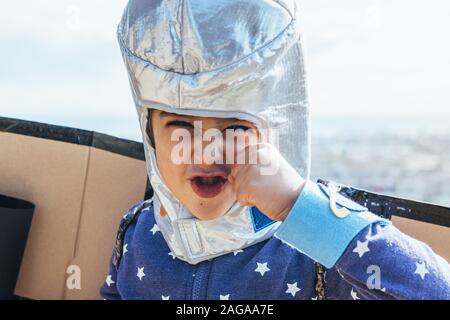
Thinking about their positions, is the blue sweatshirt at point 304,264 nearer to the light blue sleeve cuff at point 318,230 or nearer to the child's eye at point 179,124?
the light blue sleeve cuff at point 318,230

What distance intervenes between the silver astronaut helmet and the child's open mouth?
6 cm

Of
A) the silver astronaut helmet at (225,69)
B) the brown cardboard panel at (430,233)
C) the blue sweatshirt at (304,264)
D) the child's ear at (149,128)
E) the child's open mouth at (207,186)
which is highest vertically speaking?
the silver astronaut helmet at (225,69)

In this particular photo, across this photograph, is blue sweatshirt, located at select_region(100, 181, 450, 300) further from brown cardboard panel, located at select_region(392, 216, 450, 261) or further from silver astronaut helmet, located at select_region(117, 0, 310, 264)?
brown cardboard panel, located at select_region(392, 216, 450, 261)

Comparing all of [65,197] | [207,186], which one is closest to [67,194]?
[65,197]

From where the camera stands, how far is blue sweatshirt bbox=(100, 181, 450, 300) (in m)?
0.77

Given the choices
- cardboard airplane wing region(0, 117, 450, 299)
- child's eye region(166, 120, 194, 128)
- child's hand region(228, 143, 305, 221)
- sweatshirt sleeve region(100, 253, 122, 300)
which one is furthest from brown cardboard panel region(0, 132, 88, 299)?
child's hand region(228, 143, 305, 221)

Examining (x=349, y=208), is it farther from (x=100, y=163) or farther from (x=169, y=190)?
(x=100, y=163)

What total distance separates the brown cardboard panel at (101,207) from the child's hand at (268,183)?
20.5 inches

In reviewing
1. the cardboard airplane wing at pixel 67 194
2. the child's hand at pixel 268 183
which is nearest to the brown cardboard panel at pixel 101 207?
the cardboard airplane wing at pixel 67 194

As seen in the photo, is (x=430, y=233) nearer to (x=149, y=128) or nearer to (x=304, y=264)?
(x=304, y=264)

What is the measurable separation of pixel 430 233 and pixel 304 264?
9.9 inches

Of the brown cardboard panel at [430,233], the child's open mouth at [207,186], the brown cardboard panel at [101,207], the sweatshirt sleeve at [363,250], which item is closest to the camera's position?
the sweatshirt sleeve at [363,250]

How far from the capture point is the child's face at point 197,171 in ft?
2.80
